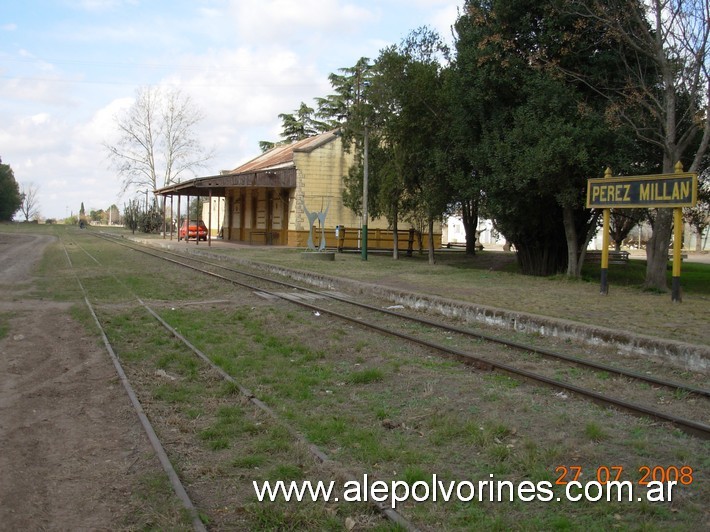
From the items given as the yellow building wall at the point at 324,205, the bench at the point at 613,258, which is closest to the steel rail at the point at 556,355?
the bench at the point at 613,258

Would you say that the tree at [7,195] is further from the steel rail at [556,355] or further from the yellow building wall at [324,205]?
the steel rail at [556,355]

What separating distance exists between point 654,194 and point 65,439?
11714mm

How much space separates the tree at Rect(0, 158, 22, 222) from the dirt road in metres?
98.1

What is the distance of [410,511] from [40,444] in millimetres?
3193

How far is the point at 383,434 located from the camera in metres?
5.44

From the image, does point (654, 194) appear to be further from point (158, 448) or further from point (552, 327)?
point (158, 448)

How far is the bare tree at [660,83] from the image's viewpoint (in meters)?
15.4

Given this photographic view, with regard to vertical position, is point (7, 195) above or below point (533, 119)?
above

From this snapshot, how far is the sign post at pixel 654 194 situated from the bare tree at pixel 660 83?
2.80m

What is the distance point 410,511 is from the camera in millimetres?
3959

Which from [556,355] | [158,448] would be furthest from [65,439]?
[556,355]

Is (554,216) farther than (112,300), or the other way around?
(554,216)

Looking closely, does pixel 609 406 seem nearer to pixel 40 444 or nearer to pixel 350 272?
pixel 40 444

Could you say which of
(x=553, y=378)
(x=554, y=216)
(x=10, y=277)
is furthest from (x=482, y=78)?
(x=10, y=277)
